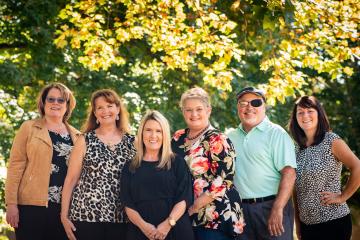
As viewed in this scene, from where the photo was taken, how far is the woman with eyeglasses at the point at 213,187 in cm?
472

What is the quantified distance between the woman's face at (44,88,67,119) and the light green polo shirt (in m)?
1.84

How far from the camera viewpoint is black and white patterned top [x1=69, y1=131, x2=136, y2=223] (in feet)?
16.1

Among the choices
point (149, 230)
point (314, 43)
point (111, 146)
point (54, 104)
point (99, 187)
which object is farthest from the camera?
point (314, 43)

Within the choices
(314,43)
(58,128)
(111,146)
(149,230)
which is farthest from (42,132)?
(314,43)

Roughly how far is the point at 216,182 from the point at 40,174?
5.91 ft

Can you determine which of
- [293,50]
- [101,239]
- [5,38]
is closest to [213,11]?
[293,50]

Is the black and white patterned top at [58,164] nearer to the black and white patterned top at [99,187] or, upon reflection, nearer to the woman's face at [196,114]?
the black and white patterned top at [99,187]

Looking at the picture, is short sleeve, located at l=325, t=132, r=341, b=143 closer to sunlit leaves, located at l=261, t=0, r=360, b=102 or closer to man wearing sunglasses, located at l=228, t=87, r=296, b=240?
man wearing sunglasses, located at l=228, t=87, r=296, b=240

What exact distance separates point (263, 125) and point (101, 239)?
171cm

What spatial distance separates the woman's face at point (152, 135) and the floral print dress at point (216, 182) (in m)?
0.21

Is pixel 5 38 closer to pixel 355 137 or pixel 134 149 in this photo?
pixel 134 149

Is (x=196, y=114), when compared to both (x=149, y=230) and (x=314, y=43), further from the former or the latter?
(x=314, y=43)

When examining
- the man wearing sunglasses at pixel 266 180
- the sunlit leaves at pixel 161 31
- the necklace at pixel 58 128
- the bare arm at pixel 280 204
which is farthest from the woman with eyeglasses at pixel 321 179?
the sunlit leaves at pixel 161 31

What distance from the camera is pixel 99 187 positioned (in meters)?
4.94
